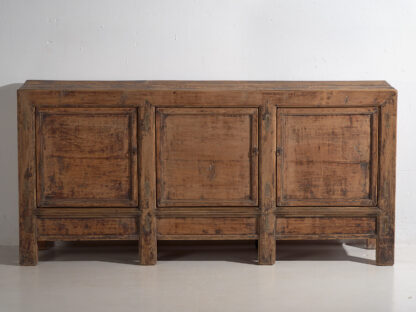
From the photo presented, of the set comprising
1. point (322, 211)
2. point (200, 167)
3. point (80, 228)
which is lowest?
point (80, 228)

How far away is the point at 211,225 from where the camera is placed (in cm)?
363

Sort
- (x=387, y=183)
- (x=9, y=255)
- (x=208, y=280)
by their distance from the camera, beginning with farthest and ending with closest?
(x=9, y=255) → (x=387, y=183) → (x=208, y=280)

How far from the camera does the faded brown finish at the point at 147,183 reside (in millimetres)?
3568

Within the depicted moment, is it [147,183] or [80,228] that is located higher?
[147,183]

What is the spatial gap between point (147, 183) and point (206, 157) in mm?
413

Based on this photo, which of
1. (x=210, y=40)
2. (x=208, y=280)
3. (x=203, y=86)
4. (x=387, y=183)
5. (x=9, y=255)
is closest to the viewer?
(x=208, y=280)

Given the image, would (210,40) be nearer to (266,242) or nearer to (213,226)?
(213,226)

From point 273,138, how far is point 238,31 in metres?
1.05

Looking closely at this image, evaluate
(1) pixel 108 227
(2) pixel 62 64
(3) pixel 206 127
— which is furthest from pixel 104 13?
(1) pixel 108 227

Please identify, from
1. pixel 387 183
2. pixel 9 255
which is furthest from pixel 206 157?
pixel 9 255

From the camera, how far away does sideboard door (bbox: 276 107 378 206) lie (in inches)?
141

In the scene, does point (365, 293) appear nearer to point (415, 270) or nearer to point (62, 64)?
point (415, 270)

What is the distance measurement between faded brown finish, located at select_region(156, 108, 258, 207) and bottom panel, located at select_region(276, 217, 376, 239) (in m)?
0.26

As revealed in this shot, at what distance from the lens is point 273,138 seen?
141 inches
